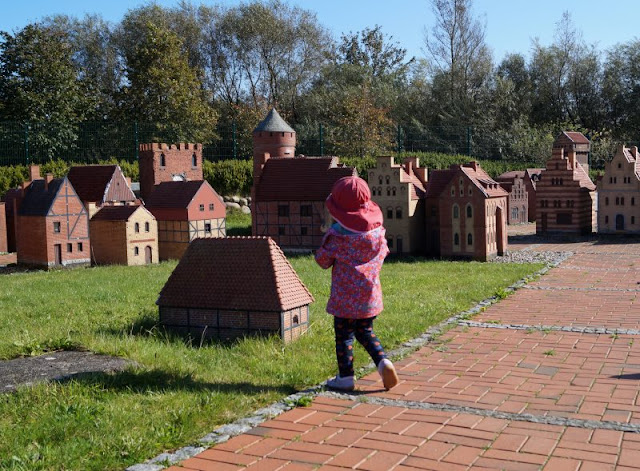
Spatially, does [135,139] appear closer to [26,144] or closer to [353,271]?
[26,144]

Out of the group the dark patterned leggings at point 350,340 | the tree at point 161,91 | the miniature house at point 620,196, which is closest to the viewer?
the dark patterned leggings at point 350,340

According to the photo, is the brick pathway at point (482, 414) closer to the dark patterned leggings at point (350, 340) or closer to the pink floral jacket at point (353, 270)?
the dark patterned leggings at point (350, 340)

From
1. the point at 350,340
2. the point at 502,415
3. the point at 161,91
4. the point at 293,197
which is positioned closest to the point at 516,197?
the point at 293,197

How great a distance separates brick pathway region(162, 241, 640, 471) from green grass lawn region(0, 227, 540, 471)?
56 centimetres

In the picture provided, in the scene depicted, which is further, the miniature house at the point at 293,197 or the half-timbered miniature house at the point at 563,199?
the half-timbered miniature house at the point at 563,199

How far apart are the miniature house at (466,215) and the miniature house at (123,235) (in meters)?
8.73

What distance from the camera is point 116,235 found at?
2277 cm

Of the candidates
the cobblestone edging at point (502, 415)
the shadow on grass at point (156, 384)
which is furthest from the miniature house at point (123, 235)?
the cobblestone edging at point (502, 415)

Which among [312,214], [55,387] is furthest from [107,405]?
[312,214]

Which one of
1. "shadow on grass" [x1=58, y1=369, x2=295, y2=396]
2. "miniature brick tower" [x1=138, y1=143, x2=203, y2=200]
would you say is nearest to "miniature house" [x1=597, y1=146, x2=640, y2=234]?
"miniature brick tower" [x1=138, y1=143, x2=203, y2=200]

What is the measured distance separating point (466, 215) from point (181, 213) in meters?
9.07

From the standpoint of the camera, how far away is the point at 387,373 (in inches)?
287

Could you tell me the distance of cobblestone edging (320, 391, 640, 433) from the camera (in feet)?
20.5

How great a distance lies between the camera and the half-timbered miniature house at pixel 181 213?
24.4m
